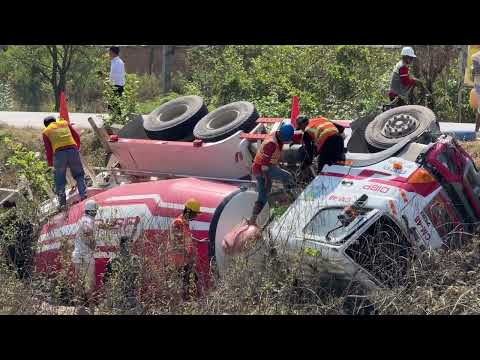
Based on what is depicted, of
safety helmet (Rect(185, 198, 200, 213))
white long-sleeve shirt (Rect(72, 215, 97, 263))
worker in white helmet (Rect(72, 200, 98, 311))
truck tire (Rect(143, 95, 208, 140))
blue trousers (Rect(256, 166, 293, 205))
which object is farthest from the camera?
truck tire (Rect(143, 95, 208, 140))

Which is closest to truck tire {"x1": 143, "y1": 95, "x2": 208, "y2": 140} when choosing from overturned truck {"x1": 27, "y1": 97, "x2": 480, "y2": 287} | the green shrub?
overturned truck {"x1": 27, "y1": 97, "x2": 480, "y2": 287}

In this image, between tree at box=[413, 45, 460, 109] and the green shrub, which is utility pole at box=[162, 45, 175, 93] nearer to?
the green shrub

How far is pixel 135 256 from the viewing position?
7648mm

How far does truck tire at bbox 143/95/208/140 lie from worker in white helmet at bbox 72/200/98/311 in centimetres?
219

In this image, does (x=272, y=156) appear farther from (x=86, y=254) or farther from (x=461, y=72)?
(x=461, y=72)

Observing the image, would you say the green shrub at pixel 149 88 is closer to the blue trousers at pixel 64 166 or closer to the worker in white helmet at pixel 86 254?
the blue trousers at pixel 64 166

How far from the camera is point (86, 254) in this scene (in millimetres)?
8461

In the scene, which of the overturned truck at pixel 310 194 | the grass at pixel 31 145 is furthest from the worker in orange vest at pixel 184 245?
the grass at pixel 31 145

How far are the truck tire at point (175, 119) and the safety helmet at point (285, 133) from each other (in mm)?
2258

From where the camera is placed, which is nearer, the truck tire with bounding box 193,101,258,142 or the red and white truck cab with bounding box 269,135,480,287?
the red and white truck cab with bounding box 269,135,480,287

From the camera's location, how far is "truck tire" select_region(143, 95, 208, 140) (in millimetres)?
10891

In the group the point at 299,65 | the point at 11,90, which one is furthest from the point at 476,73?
the point at 11,90

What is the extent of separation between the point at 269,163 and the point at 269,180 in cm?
20

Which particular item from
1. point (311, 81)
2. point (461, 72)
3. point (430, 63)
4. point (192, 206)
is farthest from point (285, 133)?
point (430, 63)
